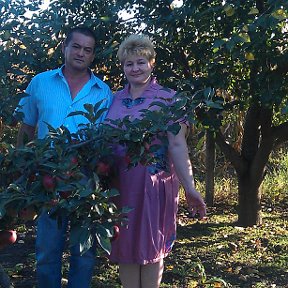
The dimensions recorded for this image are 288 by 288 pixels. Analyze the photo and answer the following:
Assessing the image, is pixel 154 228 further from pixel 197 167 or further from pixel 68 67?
pixel 197 167

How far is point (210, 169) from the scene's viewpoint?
20.7ft

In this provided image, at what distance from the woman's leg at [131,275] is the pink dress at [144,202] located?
6 centimetres

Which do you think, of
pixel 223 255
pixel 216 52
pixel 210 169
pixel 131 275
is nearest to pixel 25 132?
pixel 131 275

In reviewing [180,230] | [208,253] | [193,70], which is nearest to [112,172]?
[193,70]

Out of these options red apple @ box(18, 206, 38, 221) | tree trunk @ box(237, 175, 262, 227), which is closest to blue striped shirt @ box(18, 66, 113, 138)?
red apple @ box(18, 206, 38, 221)

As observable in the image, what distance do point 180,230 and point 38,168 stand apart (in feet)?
11.1

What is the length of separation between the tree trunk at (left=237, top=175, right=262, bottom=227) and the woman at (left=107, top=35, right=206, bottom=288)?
8.41 feet

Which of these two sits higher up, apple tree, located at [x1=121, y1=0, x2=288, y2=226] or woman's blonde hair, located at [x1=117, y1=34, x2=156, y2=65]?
apple tree, located at [x1=121, y1=0, x2=288, y2=226]

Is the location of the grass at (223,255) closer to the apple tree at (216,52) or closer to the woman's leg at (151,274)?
the woman's leg at (151,274)

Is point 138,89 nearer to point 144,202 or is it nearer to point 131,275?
point 144,202

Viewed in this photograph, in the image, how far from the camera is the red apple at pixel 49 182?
1.90 meters

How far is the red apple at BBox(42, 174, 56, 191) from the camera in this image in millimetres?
1900

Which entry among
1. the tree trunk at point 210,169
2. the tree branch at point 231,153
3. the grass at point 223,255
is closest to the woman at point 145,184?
the grass at point 223,255

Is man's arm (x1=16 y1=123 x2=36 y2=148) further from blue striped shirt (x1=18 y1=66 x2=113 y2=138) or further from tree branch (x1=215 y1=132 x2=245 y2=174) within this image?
tree branch (x1=215 y1=132 x2=245 y2=174)
